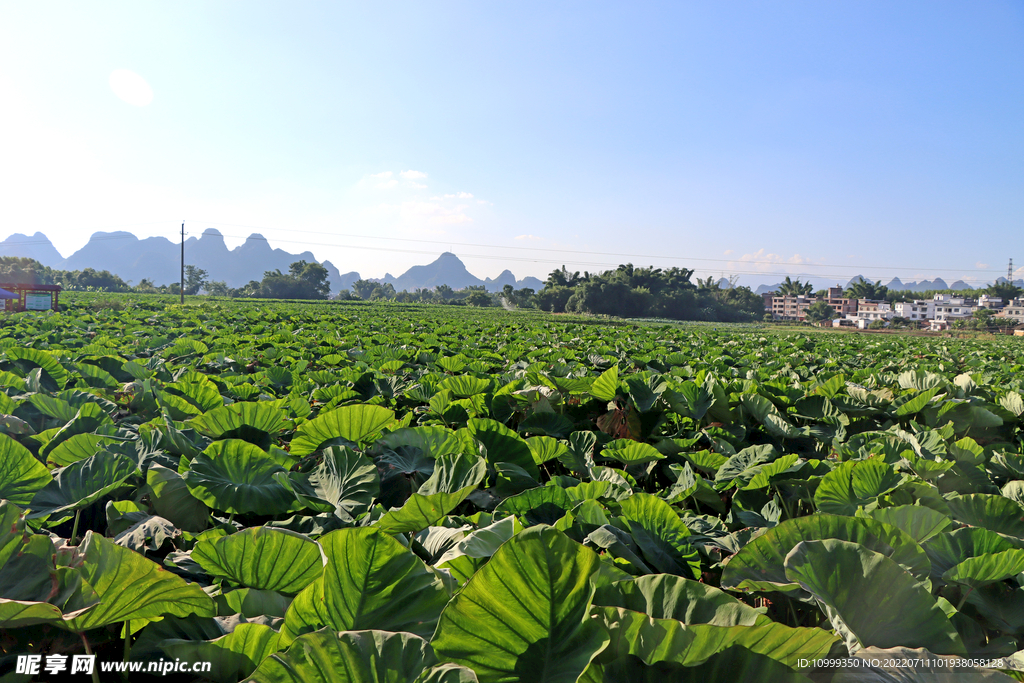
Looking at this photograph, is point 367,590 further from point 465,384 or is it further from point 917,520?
point 465,384

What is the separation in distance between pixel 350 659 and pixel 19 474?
0.96 meters

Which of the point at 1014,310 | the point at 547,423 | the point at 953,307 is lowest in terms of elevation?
the point at 547,423

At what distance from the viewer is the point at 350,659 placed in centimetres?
46

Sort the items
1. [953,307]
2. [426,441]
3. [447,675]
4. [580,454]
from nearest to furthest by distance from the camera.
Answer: [447,675]
[426,441]
[580,454]
[953,307]

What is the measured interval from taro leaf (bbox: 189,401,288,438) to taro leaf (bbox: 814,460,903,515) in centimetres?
148

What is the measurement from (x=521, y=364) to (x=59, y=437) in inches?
106

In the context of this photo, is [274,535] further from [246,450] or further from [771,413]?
[771,413]

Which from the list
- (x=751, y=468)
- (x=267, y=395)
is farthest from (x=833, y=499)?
(x=267, y=395)

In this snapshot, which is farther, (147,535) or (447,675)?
(147,535)

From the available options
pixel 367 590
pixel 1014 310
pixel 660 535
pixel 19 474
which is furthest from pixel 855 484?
pixel 1014 310

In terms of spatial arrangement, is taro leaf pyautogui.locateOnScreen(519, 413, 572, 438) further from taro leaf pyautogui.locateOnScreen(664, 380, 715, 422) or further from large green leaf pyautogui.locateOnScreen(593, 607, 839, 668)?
large green leaf pyautogui.locateOnScreen(593, 607, 839, 668)

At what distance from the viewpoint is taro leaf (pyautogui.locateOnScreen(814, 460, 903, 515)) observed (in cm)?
109

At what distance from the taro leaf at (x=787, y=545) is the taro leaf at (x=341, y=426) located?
983 millimetres

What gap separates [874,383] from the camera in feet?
9.82
